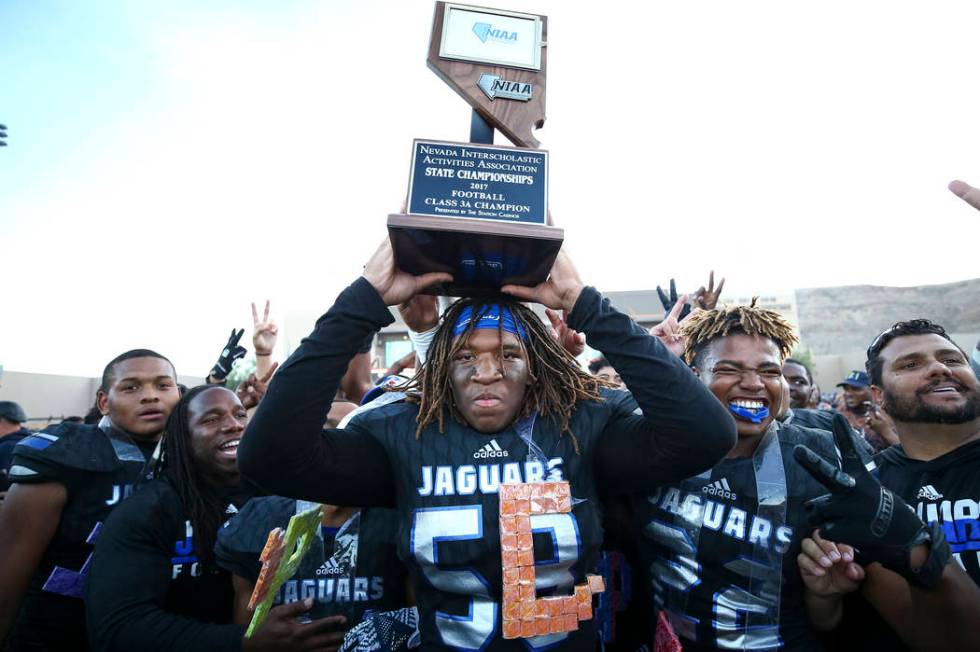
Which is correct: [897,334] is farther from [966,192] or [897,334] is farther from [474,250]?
[474,250]

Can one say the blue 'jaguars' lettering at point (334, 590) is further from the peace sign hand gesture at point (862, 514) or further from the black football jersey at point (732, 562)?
the peace sign hand gesture at point (862, 514)

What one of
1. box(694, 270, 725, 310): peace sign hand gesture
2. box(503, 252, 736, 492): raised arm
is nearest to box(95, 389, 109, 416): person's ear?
box(503, 252, 736, 492): raised arm

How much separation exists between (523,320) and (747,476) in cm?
111

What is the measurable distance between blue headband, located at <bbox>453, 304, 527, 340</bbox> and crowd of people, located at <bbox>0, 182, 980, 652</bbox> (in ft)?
0.04

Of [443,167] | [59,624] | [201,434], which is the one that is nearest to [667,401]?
[443,167]

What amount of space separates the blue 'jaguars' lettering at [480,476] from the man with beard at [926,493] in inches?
38.4

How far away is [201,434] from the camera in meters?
2.93

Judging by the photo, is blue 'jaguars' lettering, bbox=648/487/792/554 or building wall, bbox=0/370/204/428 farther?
building wall, bbox=0/370/204/428

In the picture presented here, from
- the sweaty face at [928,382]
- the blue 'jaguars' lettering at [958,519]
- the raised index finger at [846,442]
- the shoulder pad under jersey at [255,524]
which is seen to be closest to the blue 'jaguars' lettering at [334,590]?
the shoulder pad under jersey at [255,524]

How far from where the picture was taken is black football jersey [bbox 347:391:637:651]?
1.90 m

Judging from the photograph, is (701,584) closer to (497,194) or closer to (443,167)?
(497,194)

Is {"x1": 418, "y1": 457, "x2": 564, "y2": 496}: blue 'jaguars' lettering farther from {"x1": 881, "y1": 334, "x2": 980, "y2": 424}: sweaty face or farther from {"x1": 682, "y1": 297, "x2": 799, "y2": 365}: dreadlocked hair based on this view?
{"x1": 881, "y1": 334, "x2": 980, "y2": 424}: sweaty face

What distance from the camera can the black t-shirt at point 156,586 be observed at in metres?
2.28

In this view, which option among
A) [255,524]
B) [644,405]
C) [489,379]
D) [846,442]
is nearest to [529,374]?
[489,379]
